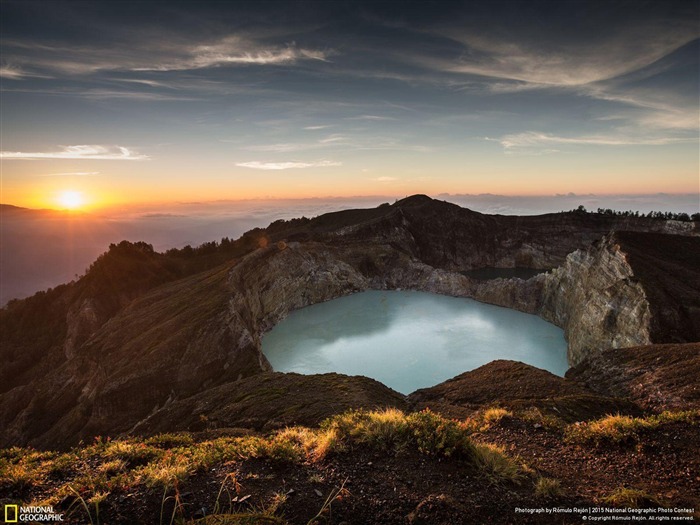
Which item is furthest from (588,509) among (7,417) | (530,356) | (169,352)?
(7,417)

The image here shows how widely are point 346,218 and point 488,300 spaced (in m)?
67.2

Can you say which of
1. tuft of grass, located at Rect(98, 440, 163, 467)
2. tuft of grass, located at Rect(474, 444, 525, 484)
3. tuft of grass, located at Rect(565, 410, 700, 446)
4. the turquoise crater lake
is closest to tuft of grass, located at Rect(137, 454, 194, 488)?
tuft of grass, located at Rect(98, 440, 163, 467)

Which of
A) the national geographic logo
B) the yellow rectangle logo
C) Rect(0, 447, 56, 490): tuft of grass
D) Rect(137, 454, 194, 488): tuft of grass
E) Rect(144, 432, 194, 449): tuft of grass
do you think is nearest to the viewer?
the yellow rectangle logo

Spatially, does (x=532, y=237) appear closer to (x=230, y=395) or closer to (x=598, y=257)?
(x=598, y=257)

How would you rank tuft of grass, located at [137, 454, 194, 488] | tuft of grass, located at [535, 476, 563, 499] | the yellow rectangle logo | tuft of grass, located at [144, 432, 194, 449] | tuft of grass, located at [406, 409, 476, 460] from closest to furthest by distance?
the yellow rectangle logo → tuft of grass, located at [535, 476, 563, 499] → tuft of grass, located at [137, 454, 194, 488] → tuft of grass, located at [406, 409, 476, 460] → tuft of grass, located at [144, 432, 194, 449]

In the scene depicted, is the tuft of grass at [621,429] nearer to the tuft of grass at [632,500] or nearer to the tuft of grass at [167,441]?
the tuft of grass at [632,500]

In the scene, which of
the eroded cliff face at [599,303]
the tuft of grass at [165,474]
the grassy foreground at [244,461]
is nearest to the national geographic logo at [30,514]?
the grassy foreground at [244,461]

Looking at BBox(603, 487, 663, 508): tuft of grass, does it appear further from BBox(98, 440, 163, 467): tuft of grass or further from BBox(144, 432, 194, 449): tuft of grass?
BBox(144, 432, 194, 449): tuft of grass

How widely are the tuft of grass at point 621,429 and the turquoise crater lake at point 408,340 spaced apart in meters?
28.7

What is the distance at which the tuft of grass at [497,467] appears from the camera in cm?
733

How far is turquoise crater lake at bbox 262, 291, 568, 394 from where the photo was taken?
4406cm

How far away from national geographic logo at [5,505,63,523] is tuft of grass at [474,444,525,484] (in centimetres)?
855

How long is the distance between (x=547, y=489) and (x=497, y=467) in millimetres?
982

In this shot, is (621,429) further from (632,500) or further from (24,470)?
(24,470)
